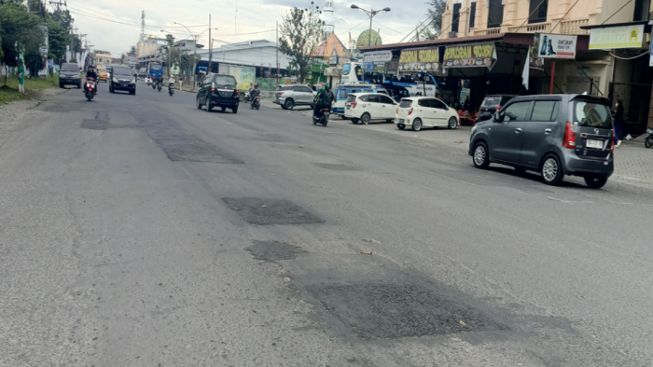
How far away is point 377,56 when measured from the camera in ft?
129

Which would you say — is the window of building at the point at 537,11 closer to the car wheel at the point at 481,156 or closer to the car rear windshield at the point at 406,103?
the car rear windshield at the point at 406,103

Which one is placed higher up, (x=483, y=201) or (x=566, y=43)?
Answer: (x=566, y=43)

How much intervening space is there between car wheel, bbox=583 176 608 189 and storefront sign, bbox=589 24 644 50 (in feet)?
37.0

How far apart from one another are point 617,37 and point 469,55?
7181 millimetres

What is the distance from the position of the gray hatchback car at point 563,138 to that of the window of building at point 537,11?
757 inches

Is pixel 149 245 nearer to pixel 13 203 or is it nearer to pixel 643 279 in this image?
pixel 13 203

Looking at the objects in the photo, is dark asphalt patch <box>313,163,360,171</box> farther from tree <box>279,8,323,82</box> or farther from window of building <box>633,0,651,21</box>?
tree <box>279,8,323,82</box>

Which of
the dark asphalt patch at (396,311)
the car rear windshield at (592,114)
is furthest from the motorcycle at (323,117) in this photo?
the dark asphalt patch at (396,311)

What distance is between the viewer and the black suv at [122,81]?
4506cm

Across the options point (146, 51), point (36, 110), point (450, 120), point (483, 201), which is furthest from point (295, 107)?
point (146, 51)

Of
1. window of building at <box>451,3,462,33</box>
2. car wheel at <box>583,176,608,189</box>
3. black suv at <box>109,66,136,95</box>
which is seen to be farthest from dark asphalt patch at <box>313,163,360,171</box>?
black suv at <box>109,66,136,95</box>

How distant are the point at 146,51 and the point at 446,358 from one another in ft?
647

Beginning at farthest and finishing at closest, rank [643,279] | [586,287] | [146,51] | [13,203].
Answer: [146,51]
[13,203]
[643,279]
[586,287]

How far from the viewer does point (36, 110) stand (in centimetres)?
2448
